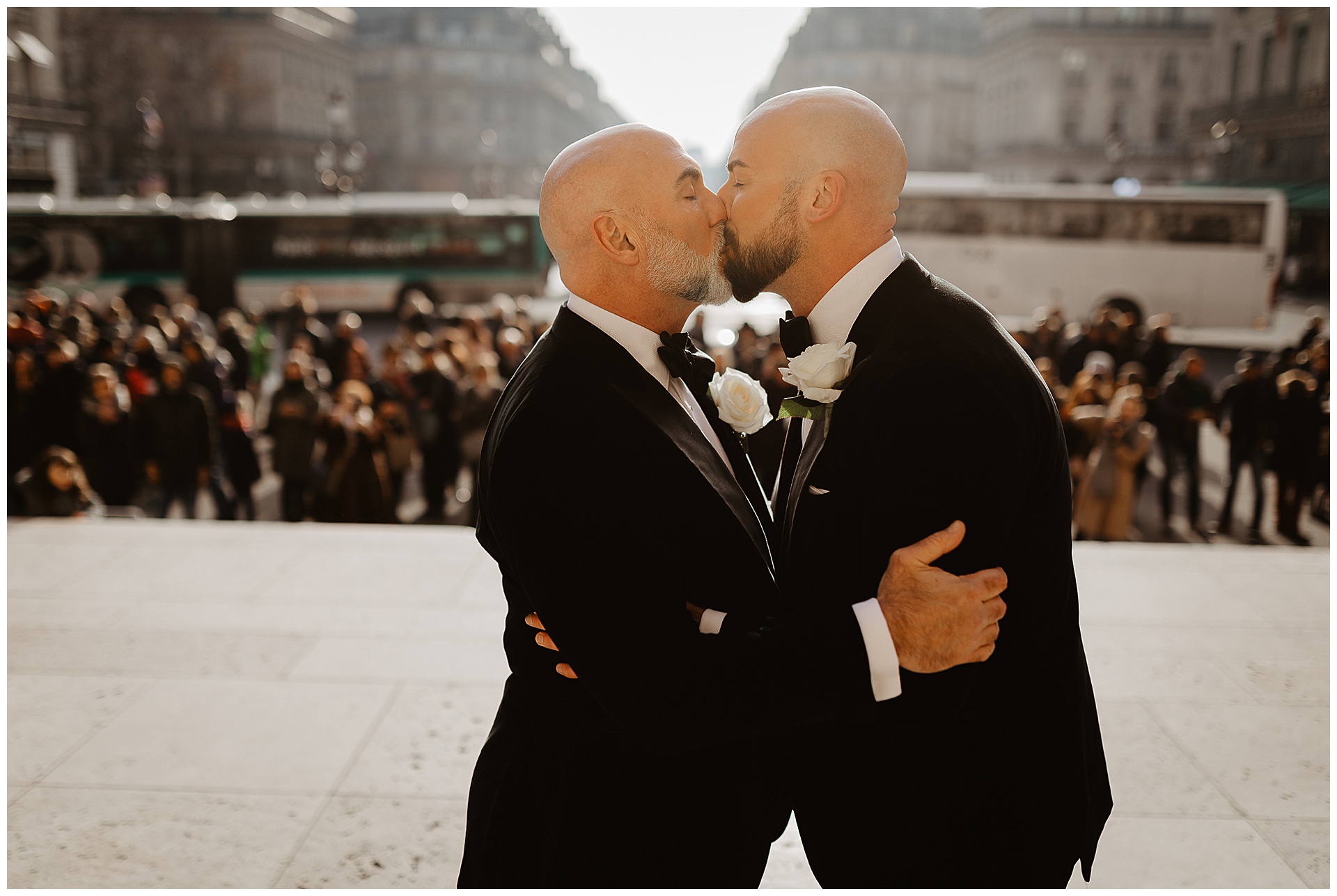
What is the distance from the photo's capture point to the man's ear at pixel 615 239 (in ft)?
6.19

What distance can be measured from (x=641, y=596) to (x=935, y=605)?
47 cm

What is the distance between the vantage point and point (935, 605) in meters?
1.61

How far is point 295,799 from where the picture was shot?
359 cm

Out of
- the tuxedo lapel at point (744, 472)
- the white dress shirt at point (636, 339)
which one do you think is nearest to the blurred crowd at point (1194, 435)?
the tuxedo lapel at point (744, 472)

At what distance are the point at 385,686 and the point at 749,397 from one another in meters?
3.13

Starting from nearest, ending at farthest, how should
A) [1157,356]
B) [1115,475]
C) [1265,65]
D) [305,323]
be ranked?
[1115,475] < [1157,356] < [305,323] < [1265,65]

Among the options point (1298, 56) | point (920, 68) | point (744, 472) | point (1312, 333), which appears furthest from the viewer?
point (920, 68)

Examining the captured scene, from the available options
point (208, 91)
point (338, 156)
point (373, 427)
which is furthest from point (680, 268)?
point (208, 91)

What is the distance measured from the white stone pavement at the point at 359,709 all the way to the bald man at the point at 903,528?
146 centimetres

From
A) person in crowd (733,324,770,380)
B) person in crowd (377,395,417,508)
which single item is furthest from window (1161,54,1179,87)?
person in crowd (377,395,417,508)

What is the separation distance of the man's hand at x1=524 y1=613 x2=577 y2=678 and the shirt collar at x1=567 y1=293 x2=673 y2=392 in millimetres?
522

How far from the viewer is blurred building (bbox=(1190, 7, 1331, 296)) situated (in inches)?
1319

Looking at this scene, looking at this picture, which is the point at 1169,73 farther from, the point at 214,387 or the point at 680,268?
the point at 680,268

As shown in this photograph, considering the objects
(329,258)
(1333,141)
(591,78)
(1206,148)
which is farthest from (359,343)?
(591,78)
